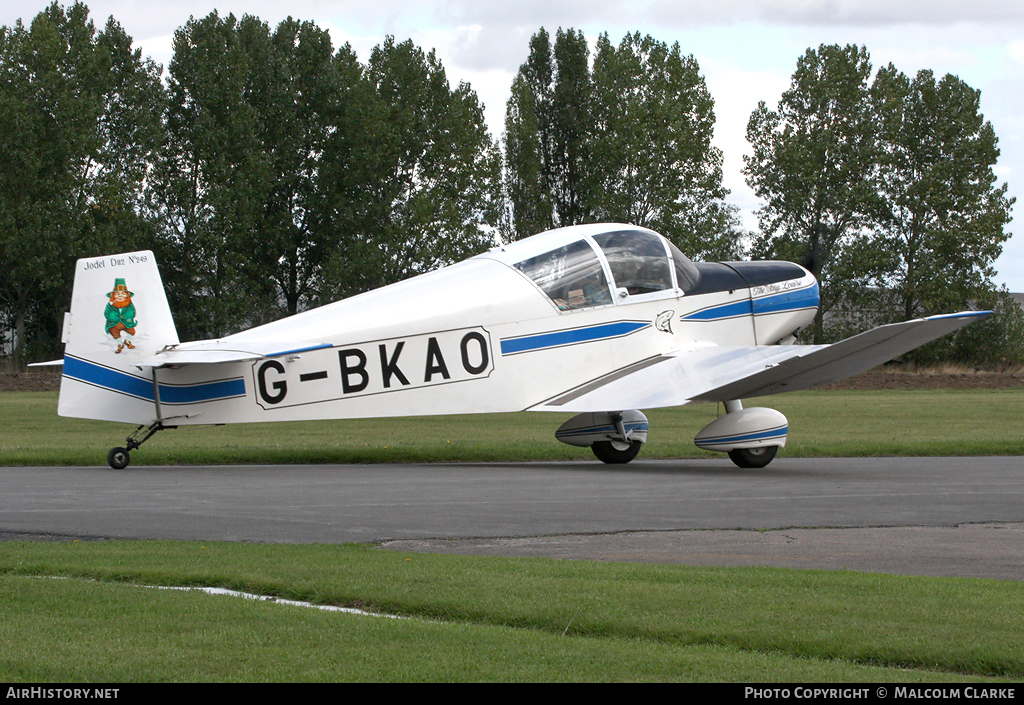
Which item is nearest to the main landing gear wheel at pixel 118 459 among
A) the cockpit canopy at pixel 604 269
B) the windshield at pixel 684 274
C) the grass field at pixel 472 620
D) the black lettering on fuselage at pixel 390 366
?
the black lettering on fuselage at pixel 390 366

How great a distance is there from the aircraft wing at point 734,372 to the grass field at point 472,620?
22.4 ft

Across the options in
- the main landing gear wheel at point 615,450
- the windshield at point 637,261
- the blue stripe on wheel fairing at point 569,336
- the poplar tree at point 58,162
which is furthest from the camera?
the poplar tree at point 58,162

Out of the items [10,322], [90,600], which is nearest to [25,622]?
[90,600]

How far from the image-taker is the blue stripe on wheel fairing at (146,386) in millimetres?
13680

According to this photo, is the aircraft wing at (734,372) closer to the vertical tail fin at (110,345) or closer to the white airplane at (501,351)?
the white airplane at (501,351)

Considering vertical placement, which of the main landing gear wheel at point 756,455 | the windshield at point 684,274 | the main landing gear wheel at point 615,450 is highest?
the windshield at point 684,274

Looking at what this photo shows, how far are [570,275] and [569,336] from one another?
0.86 meters

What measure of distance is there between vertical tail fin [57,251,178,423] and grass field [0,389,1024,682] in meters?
5.82

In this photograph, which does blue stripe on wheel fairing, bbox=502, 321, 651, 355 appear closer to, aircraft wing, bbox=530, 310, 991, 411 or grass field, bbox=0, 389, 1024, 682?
aircraft wing, bbox=530, 310, 991, 411

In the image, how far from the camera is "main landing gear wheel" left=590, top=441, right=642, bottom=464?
53.6 ft

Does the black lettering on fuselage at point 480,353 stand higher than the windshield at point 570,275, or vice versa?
the windshield at point 570,275

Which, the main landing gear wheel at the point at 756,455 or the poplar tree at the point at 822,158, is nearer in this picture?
the main landing gear wheel at the point at 756,455

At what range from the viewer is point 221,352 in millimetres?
13500

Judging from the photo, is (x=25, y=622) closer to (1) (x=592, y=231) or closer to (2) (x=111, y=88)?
(1) (x=592, y=231)
